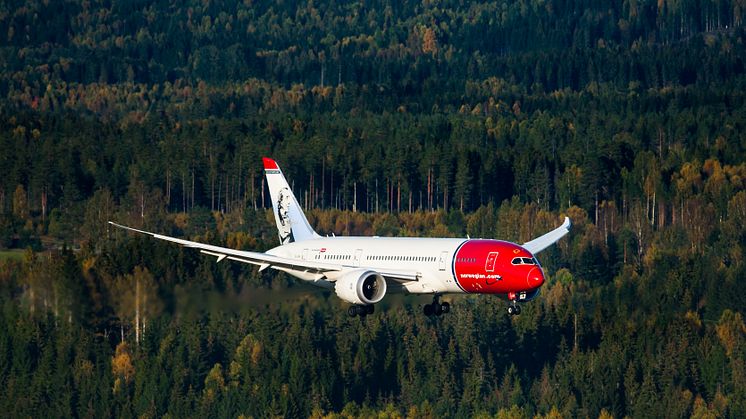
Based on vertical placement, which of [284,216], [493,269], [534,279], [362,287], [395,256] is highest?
[284,216]

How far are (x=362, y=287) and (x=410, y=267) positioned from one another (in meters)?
2.92

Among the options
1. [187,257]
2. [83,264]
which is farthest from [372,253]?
[83,264]

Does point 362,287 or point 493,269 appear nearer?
point 493,269

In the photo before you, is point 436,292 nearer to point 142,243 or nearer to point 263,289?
point 263,289

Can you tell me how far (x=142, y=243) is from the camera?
190 meters

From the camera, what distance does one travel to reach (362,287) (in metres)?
82.9

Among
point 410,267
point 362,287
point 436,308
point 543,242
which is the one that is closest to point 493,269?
point 436,308

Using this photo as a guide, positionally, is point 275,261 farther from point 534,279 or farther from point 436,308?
point 534,279

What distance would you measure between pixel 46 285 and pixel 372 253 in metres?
32.0

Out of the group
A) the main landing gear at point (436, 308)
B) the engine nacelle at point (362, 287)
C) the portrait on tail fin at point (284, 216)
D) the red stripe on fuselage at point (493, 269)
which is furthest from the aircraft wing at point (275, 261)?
the portrait on tail fin at point (284, 216)

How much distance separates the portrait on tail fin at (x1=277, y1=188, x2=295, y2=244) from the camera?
10344 cm

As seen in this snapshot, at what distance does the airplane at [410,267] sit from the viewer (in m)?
78.9

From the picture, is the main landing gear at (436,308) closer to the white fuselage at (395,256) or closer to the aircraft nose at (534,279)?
the white fuselage at (395,256)

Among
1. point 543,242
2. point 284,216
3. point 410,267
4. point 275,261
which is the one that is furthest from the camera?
point 284,216
